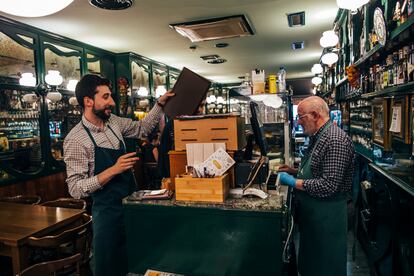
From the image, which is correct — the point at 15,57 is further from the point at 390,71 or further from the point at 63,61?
the point at 390,71

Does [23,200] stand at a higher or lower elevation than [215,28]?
lower

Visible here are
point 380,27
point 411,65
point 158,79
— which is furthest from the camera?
point 158,79

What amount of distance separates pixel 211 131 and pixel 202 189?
37 centimetres

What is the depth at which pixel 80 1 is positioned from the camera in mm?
3463

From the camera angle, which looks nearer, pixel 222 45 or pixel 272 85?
pixel 272 85

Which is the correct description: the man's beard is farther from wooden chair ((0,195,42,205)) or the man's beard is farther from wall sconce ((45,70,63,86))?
wall sconce ((45,70,63,86))

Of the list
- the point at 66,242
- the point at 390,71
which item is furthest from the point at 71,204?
the point at 390,71

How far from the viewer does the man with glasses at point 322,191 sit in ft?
7.07

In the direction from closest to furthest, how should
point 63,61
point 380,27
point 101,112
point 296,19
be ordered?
point 101,112 < point 380,27 < point 296,19 < point 63,61

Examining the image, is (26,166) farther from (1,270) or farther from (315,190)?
(315,190)

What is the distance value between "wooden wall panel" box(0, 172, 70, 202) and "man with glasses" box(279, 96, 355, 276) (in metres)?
3.62

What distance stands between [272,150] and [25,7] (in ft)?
9.67

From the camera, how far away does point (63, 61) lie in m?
5.22

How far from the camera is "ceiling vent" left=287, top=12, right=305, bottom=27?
4.29 m
